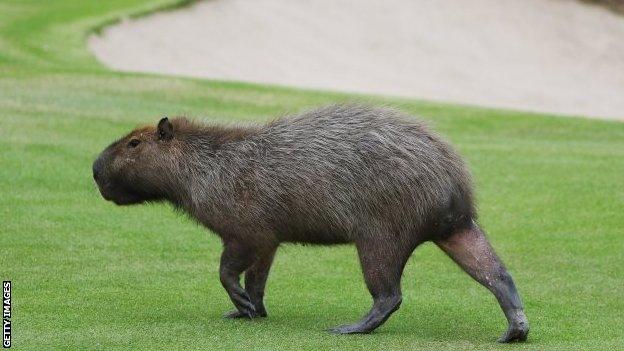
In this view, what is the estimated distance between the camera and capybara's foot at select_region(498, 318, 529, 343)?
29.1 feet

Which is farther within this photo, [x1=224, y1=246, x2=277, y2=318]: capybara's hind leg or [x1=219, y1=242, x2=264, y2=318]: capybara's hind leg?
[x1=224, y1=246, x2=277, y2=318]: capybara's hind leg

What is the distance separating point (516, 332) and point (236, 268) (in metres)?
1.93

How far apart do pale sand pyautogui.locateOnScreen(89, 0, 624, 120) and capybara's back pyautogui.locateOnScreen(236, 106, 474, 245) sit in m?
16.9

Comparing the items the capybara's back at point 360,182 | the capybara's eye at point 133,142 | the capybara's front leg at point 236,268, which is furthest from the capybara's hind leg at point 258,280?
the capybara's eye at point 133,142

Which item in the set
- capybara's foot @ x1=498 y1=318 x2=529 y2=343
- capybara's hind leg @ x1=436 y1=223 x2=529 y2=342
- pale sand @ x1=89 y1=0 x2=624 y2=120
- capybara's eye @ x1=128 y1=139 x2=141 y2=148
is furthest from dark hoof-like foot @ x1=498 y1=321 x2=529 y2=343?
pale sand @ x1=89 y1=0 x2=624 y2=120

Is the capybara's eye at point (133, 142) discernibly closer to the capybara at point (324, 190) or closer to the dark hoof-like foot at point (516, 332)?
the capybara at point (324, 190)

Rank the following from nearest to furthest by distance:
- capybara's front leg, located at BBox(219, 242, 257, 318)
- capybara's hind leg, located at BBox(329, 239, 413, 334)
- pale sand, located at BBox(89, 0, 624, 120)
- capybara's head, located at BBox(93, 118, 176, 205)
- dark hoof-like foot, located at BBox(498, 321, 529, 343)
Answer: dark hoof-like foot, located at BBox(498, 321, 529, 343) < capybara's hind leg, located at BBox(329, 239, 413, 334) < capybara's front leg, located at BBox(219, 242, 257, 318) < capybara's head, located at BBox(93, 118, 176, 205) < pale sand, located at BBox(89, 0, 624, 120)

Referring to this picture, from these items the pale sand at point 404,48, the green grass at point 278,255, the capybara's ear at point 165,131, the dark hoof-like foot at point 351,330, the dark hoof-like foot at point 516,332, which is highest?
the capybara's ear at point 165,131

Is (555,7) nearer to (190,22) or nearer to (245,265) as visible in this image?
(190,22)

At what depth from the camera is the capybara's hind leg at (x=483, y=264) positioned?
9.04 metres

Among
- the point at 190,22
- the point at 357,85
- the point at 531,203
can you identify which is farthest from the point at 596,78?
the point at 531,203

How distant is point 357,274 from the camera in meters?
11.5

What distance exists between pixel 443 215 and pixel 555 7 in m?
26.6

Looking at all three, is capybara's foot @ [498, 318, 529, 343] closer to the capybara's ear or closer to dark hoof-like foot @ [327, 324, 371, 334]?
dark hoof-like foot @ [327, 324, 371, 334]
